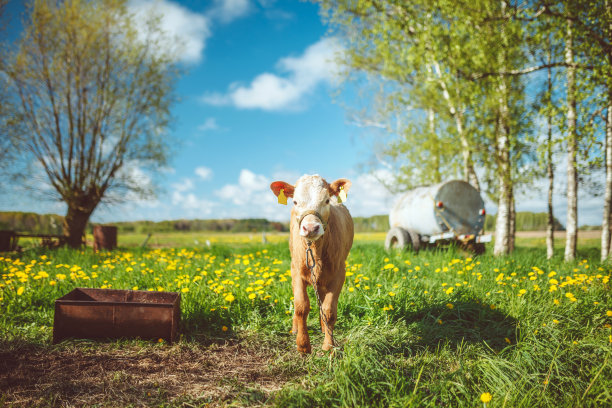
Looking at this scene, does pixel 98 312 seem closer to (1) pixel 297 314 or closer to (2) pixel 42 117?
(1) pixel 297 314

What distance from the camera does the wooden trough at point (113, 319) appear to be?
4113 millimetres

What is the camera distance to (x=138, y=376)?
3.42 metres

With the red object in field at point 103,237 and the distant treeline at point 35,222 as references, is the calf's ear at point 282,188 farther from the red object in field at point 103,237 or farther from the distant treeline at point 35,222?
the distant treeline at point 35,222

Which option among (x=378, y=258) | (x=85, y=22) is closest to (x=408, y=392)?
(x=378, y=258)

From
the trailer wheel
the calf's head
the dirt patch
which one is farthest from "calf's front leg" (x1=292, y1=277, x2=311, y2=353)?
the trailer wheel

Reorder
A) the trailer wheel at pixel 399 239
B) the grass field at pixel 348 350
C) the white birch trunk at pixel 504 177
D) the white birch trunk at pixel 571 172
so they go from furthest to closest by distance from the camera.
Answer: the trailer wheel at pixel 399 239, the white birch trunk at pixel 504 177, the white birch trunk at pixel 571 172, the grass field at pixel 348 350

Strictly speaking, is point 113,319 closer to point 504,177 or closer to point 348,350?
point 348,350

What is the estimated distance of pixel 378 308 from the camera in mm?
4734

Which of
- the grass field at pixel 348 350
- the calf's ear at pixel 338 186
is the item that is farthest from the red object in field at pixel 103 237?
the calf's ear at pixel 338 186

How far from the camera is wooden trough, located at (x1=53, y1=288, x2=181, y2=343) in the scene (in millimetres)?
4113

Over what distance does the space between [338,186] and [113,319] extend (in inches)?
125

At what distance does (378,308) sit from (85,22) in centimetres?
1545

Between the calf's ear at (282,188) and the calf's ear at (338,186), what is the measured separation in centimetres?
42

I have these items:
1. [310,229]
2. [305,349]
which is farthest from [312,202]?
[305,349]
